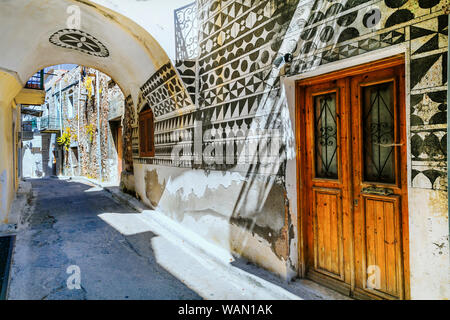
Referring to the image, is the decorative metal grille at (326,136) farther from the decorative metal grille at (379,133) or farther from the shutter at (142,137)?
the shutter at (142,137)

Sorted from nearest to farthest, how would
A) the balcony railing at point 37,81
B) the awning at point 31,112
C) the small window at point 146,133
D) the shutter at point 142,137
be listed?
the small window at point 146,133 → the balcony railing at point 37,81 → the shutter at point 142,137 → the awning at point 31,112

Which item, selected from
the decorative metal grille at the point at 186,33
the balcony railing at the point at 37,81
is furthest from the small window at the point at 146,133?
the decorative metal grille at the point at 186,33

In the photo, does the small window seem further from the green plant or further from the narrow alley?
the green plant

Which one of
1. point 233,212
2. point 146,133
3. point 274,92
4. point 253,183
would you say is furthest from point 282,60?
point 146,133

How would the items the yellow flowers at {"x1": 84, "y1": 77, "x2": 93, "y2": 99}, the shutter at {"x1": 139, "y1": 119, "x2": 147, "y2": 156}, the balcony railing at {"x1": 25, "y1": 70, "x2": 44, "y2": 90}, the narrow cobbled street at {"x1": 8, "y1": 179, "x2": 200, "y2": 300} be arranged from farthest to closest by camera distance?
the yellow flowers at {"x1": 84, "y1": 77, "x2": 93, "y2": 99}, the shutter at {"x1": 139, "y1": 119, "x2": 147, "y2": 156}, the balcony railing at {"x1": 25, "y1": 70, "x2": 44, "y2": 90}, the narrow cobbled street at {"x1": 8, "y1": 179, "x2": 200, "y2": 300}

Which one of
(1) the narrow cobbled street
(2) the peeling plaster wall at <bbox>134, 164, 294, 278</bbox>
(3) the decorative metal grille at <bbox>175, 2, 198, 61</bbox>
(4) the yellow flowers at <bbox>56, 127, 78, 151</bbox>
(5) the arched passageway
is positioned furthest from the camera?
(4) the yellow flowers at <bbox>56, 127, 78, 151</bbox>

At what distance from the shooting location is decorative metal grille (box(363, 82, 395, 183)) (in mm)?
2225

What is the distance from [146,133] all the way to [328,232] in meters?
5.43

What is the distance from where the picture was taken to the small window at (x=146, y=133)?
6.74 metres

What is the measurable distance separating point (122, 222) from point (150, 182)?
1343 millimetres

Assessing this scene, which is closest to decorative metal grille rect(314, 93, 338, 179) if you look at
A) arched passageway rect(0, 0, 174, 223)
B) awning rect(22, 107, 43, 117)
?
arched passageway rect(0, 0, 174, 223)

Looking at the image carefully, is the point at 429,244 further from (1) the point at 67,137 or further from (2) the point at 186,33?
(1) the point at 67,137
